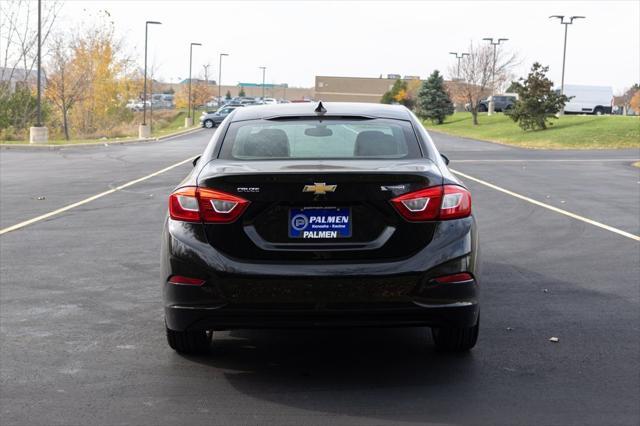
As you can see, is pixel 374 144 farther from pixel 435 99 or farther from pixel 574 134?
pixel 435 99

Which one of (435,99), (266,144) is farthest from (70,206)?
(435,99)

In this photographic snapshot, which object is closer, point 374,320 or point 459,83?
point 374,320

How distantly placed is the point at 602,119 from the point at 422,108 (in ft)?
82.5

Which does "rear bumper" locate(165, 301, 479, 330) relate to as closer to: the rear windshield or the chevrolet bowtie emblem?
the chevrolet bowtie emblem

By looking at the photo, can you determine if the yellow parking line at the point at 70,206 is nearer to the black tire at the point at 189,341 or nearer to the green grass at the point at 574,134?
the black tire at the point at 189,341

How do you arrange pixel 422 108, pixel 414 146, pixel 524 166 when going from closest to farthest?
pixel 414 146, pixel 524 166, pixel 422 108

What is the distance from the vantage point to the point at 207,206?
15.9ft

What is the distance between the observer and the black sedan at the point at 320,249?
473 cm

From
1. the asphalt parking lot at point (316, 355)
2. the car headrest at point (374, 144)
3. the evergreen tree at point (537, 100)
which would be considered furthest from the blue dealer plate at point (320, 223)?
the evergreen tree at point (537, 100)

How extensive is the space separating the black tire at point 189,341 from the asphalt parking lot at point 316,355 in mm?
66

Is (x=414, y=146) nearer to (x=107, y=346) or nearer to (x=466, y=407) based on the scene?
(x=466, y=407)

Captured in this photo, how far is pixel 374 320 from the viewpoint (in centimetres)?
479

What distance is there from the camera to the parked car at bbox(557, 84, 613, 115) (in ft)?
245

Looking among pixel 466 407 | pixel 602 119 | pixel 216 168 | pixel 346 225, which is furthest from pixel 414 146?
pixel 602 119
